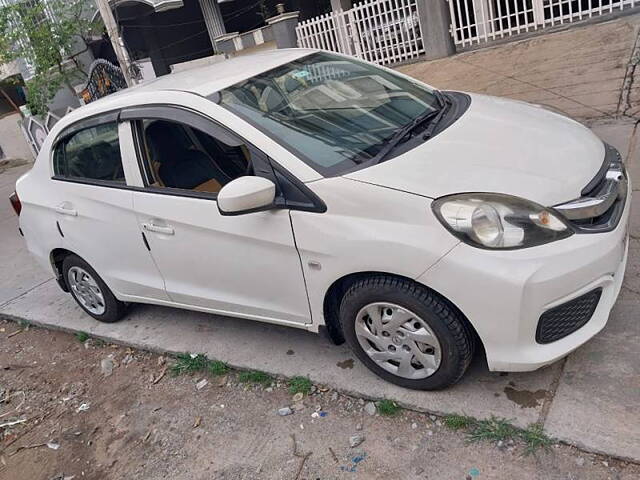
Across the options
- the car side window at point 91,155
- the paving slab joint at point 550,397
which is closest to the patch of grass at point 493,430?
the paving slab joint at point 550,397

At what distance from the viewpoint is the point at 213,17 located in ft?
48.5

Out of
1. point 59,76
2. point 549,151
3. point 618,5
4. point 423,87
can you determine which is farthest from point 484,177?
point 59,76

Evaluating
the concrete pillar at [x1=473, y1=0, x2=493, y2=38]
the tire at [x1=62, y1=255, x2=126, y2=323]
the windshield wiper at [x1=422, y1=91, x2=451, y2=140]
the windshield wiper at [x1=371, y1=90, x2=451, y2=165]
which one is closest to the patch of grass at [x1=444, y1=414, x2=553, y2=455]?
the windshield wiper at [x1=371, y1=90, x2=451, y2=165]

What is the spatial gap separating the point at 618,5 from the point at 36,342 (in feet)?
29.1

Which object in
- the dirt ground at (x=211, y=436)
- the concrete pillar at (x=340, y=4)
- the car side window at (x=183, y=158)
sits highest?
the concrete pillar at (x=340, y=4)

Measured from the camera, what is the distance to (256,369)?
339 centimetres

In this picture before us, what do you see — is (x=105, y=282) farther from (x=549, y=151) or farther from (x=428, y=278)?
(x=549, y=151)

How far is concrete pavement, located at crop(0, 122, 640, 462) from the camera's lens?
2441 mm

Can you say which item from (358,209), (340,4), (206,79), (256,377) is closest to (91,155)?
(206,79)

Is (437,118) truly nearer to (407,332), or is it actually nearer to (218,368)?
(407,332)

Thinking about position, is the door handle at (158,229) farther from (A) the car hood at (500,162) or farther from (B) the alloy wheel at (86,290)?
(A) the car hood at (500,162)

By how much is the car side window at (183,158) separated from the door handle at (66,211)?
0.81 m

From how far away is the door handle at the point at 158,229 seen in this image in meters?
3.26

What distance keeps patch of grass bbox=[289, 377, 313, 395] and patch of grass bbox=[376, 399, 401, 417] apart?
1.58 feet
